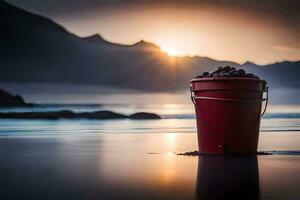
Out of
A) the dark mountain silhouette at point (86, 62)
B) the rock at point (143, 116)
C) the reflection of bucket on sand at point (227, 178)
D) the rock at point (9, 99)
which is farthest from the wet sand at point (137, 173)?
the rock at point (143, 116)

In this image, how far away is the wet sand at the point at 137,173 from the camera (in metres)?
2.00

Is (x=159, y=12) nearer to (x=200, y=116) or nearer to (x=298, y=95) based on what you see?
(x=298, y=95)

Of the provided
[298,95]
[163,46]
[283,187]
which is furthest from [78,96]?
[283,187]

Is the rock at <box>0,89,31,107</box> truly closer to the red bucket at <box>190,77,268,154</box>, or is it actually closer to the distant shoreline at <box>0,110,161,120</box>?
the distant shoreline at <box>0,110,161,120</box>

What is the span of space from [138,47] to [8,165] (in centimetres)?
418

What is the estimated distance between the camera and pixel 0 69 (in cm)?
685

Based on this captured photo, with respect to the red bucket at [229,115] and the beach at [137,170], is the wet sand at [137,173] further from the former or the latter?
the red bucket at [229,115]

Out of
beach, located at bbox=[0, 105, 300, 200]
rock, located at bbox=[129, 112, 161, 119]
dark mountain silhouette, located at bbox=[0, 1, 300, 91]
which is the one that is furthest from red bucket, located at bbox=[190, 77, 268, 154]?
rock, located at bbox=[129, 112, 161, 119]

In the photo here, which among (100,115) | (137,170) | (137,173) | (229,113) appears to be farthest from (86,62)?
(137,173)

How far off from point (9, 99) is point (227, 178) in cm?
480

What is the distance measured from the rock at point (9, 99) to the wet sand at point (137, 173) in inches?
102

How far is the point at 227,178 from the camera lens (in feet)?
7.82

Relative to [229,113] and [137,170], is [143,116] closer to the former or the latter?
[229,113]

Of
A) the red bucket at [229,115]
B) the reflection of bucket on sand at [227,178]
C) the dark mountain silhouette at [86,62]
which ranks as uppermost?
the dark mountain silhouette at [86,62]
